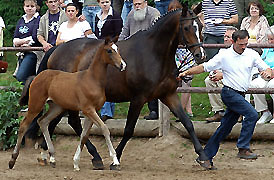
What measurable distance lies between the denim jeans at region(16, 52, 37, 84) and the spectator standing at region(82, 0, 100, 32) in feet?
4.91

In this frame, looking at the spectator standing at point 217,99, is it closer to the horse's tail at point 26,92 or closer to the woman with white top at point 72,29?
the woman with white top at point 72,29

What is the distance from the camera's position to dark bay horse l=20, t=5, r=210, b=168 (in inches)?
351

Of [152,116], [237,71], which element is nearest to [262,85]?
[237,71]

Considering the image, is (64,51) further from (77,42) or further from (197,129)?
(197,129)

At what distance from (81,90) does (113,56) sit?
0.61m

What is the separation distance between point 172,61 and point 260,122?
7.64ft

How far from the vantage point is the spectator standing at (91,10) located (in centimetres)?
1243

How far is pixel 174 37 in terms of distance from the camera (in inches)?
356

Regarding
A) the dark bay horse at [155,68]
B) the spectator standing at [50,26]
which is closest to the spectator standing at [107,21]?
the spectator standing at [50,26]

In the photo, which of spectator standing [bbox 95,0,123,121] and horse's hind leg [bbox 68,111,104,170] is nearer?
horse's hind leg [bbox 68,111,104,170]

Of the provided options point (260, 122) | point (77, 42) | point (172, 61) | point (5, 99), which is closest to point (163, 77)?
point (172, 61)

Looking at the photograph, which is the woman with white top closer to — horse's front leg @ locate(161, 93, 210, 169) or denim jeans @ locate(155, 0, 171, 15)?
denim jeans @ locate(155, 0, 171, 15)

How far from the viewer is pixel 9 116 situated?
11.2 metres

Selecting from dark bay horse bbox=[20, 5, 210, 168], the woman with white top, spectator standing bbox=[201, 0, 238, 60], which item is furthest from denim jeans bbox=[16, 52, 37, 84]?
spectator standing bbox=[201, 0, 238, 60]
